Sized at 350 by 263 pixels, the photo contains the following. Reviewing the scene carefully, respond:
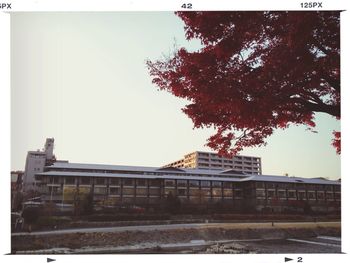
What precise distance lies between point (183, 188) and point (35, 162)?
448 centimetres

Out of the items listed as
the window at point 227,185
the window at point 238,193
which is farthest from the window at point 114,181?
the window at point 238,193

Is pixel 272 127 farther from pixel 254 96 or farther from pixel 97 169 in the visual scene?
pixel 97 169

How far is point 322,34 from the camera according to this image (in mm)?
3902

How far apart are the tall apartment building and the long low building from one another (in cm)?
33

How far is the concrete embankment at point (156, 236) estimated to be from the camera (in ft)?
16.6

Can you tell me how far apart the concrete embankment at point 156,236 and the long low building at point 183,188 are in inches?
39.5

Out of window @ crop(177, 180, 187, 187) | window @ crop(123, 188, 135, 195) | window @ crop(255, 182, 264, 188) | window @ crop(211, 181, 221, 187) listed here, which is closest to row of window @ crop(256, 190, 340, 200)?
window @ crop(255, 182, 264, 188)

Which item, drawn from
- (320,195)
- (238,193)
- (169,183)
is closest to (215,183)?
(238,193)

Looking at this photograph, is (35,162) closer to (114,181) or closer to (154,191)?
(114,181)

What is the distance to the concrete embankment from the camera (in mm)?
5060

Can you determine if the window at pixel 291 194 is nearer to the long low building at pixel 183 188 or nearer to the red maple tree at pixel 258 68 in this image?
the long low building at pixel 183 188

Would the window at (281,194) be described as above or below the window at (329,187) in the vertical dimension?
below
